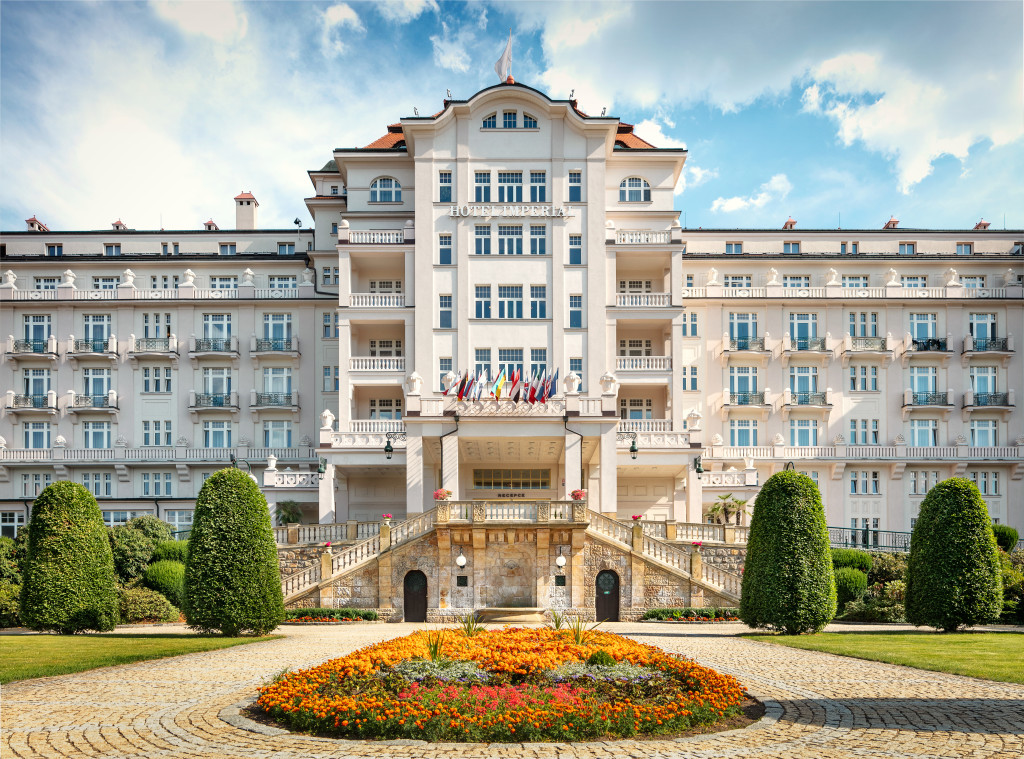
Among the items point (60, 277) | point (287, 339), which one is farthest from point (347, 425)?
point (60, 277)

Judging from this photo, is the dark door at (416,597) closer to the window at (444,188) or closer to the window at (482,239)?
the window at (482,239)

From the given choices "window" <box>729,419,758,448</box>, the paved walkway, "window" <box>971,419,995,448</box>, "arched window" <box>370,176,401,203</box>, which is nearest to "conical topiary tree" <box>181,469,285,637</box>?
the paved walkway

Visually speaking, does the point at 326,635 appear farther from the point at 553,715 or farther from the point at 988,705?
the point at 988,705

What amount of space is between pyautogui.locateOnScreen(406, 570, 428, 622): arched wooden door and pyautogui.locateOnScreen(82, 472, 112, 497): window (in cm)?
2734

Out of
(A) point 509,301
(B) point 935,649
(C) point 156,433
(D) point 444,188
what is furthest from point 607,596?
(C) point 156,433

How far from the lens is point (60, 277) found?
57188 millimetres

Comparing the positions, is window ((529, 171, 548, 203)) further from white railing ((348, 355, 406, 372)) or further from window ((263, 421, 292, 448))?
window ((263, 421, 292, 448))

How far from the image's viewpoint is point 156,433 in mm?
54938

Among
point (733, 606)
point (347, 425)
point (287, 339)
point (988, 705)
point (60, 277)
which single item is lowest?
point (733, 606)

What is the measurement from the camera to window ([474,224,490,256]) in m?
50.7

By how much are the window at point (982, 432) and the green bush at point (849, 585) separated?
24.3 metres

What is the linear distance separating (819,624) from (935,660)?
685cm

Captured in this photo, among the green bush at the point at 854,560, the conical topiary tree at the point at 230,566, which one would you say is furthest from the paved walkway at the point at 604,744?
the green bush at the point at 854,560

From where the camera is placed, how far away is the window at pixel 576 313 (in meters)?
50.1
